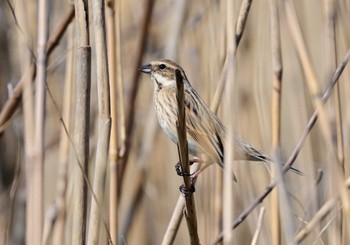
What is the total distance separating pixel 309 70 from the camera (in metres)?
1.29

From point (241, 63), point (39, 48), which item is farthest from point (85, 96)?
point (241, 63)

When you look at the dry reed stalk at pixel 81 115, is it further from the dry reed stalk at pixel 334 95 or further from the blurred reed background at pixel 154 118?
the dry reed stalk at pixel 334 95

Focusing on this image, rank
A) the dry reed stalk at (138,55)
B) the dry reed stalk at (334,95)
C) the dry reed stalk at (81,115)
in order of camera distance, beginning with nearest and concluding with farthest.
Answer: the dry reed stalk at (81,115), the dry reed stalk at (334,95), the dry reed stalk at (138,55)

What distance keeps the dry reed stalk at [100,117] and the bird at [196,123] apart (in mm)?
370

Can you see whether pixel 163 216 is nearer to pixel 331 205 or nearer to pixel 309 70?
pixel 331 205

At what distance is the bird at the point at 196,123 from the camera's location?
1.68 m

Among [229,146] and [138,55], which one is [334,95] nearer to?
[229,146]

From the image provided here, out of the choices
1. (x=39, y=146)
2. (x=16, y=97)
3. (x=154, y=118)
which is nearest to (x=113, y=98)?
(x=16, y=97)

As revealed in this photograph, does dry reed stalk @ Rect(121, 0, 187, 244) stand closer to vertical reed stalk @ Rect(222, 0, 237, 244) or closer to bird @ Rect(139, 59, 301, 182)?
bird @ Rect(139, 59, 301, 182)

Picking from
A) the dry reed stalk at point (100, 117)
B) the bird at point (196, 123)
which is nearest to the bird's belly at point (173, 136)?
the bird at point (196, 123)

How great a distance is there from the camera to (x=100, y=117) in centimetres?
127

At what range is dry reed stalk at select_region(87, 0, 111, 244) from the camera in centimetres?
124

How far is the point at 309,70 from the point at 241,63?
838mm

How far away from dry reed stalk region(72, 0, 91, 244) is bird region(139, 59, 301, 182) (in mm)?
410
